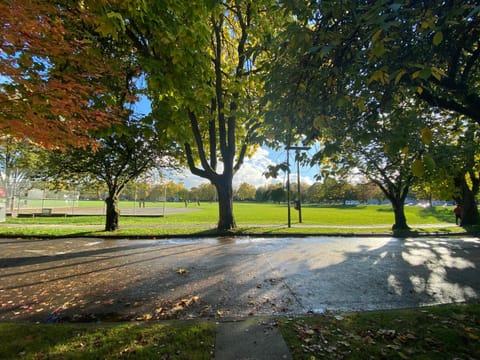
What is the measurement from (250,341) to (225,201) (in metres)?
9.24

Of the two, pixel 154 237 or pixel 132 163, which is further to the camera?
pixel 132 163

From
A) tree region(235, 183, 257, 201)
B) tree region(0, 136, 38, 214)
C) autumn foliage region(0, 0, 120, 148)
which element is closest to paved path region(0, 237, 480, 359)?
tree region(235, 183, 257, 201)

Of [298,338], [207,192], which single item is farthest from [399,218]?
[207,192]

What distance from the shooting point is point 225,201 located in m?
11.9

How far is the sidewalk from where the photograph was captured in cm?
247

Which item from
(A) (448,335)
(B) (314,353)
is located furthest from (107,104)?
(A) (448,335)

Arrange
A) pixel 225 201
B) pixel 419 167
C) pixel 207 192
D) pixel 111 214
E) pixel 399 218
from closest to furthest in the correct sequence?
pixel 419 167, pixel 225 201, pixel 111 214, pixel 399 218, pixel 207 192

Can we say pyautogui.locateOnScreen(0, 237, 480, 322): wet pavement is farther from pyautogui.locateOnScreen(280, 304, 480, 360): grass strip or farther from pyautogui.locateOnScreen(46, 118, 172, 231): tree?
pyautogui.locateOnScreen(46, 118, 172, 231): tree

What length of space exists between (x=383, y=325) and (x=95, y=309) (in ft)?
13.7

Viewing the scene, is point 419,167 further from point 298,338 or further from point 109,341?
point 109,341

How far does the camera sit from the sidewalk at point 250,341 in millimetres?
2467

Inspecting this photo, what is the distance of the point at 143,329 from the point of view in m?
2.96

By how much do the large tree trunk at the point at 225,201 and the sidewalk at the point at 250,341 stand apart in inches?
344

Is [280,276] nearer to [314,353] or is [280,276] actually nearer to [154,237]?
[314,353]
